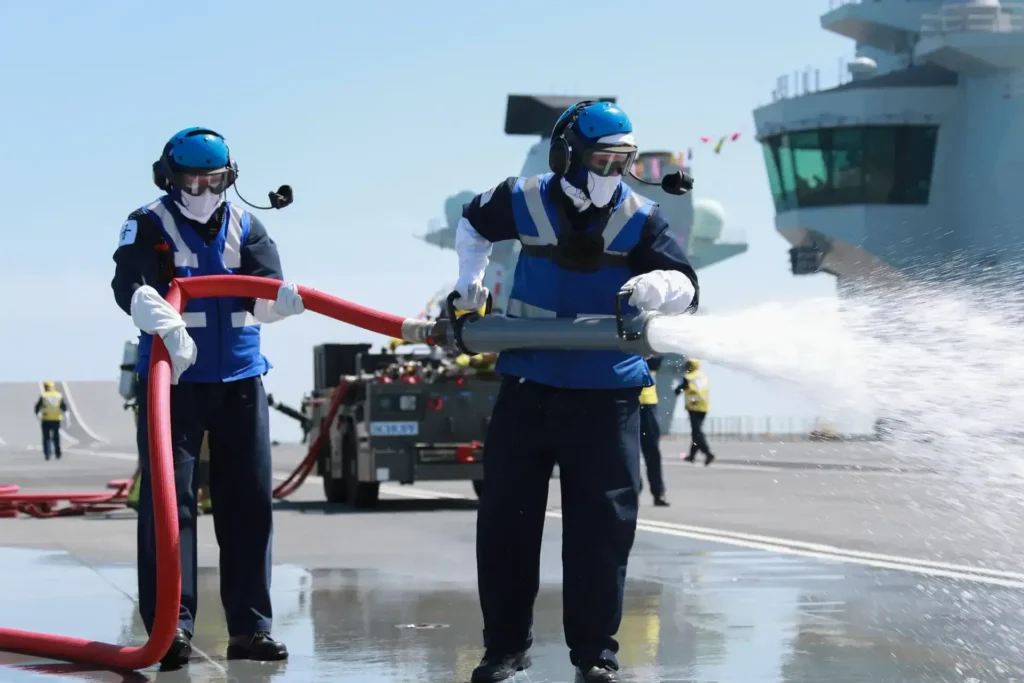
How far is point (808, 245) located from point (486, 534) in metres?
64.0

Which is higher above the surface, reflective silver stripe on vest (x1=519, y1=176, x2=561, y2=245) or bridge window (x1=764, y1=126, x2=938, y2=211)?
bridge window (x1=764, y1=126, x2=938, y2=211)

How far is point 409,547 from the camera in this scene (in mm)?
12078

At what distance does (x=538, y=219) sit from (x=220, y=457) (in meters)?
1.76

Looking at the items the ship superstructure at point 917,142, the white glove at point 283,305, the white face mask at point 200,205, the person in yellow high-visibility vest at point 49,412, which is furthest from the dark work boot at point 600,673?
the ship superstructure at point 917,142

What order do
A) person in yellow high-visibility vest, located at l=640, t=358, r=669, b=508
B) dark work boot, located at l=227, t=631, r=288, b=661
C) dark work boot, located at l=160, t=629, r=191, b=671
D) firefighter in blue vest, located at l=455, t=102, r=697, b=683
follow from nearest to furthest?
firefighter in blue vest, located at l=455, t=102, r=697, b=683, dark work boot, located at l=160, t=629, r=191, b=671, dark work boot, located at l=227, t=631, r=288, b=661, person in yellow high-visibility vest, located at l=640, t=358, r=669, b=508

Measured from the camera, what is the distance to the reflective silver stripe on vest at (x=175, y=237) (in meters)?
6.78

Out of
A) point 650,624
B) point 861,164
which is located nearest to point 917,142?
point 861,164

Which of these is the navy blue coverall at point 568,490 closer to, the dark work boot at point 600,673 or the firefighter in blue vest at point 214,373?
the dark work boot at point 600,673

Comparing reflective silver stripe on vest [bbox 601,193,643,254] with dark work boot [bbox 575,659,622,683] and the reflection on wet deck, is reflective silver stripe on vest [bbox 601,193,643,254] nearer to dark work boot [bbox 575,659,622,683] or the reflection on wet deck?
dark work boot [bbox 575,659,622,683]

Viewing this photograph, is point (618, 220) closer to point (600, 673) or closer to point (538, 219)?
point (538, 219)

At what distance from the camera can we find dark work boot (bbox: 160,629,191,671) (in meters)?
6.43

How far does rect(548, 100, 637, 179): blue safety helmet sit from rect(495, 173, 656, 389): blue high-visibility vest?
13cm

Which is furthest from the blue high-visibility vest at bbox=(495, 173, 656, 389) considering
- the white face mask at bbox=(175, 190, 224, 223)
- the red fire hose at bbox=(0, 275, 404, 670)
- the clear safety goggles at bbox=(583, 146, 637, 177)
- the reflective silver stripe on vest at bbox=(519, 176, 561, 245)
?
the white face mask at bbox=(175, 190, 224, 223)

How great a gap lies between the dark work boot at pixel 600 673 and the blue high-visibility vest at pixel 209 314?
1879mm
